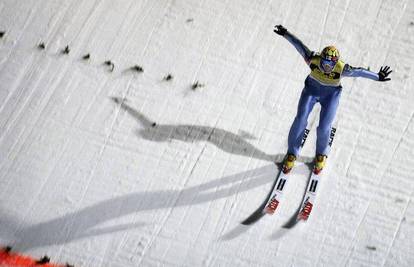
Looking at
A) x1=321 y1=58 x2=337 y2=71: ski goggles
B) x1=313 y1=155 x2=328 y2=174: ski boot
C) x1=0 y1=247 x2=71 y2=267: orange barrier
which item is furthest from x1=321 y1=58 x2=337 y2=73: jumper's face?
x1=0 y1=247 x2=71 y2=267: orange barrier

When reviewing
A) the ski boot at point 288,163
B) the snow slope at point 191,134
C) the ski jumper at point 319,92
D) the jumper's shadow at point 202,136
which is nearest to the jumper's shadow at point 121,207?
the snow slope at point 191,134

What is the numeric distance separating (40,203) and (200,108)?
252 cm

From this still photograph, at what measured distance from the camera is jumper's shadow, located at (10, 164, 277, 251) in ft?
17.5

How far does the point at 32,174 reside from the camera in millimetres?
5797

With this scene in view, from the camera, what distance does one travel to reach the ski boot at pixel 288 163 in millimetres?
5699

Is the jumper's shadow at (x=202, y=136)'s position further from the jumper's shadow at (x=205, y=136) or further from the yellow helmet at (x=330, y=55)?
the yellow helmet at (x=330, y=55)

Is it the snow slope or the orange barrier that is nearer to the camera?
the orange barrier

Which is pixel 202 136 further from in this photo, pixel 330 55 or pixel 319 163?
pixel 330 55

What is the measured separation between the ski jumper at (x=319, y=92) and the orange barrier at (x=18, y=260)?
3.22m

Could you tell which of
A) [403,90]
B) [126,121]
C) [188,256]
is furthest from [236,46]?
[188,256]

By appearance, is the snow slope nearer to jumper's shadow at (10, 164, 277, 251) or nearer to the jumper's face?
jumper's shadow at (10, 164, 277, 251)

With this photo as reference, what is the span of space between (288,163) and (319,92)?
3.58 ft

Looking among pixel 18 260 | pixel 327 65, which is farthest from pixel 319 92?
pixel 18 260

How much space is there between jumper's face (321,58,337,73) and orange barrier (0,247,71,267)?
12.1 feet
